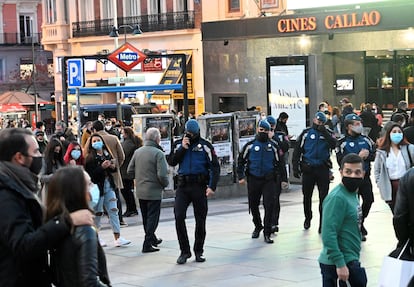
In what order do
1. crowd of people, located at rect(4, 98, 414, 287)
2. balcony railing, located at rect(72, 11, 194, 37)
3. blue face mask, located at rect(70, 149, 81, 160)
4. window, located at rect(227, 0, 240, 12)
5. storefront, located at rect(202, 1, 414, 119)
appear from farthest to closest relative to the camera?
balcony railing, located at rect(72, 11, 194, 37) → window, located at rect(227, 0, 240, 12) → storefront, located at rect(202, 1, 414, 119) → blue face mask, located at rect(70, 149, 81, 160) → crowd of people, located at rect(4, 98, 414, 287)

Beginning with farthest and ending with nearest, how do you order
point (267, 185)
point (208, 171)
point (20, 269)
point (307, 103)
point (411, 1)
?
point (411, 1) → point (307, 103) → point (267, 185) → point (208, 171) → point (20, 269)

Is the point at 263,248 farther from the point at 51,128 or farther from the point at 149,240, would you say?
the point at 51,128

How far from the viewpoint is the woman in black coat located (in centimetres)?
503

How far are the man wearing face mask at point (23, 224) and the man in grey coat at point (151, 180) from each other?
736cm

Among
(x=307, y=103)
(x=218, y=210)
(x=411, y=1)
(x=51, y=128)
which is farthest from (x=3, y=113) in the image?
(x=218, y=210)

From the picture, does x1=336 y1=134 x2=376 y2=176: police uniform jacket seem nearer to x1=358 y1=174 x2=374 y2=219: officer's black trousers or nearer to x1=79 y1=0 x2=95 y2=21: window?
x1=358 y1=174 x2=374 y2=219: officer's black trousers

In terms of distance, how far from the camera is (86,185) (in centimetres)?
514

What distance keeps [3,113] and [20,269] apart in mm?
41820

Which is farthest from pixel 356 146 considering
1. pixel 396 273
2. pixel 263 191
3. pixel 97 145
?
pixel 396 273

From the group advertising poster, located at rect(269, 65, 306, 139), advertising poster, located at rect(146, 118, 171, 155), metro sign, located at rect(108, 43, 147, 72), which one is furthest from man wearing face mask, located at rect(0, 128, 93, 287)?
metro sign, located at rect(108, 43, 147, 72)

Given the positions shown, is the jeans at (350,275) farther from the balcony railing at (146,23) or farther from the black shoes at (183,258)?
the balcony railing at (146,23)

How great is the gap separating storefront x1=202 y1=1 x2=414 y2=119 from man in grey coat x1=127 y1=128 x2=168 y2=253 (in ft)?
59.5

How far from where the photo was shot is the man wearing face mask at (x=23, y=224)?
16.2 feet

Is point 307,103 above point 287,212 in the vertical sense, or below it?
above
